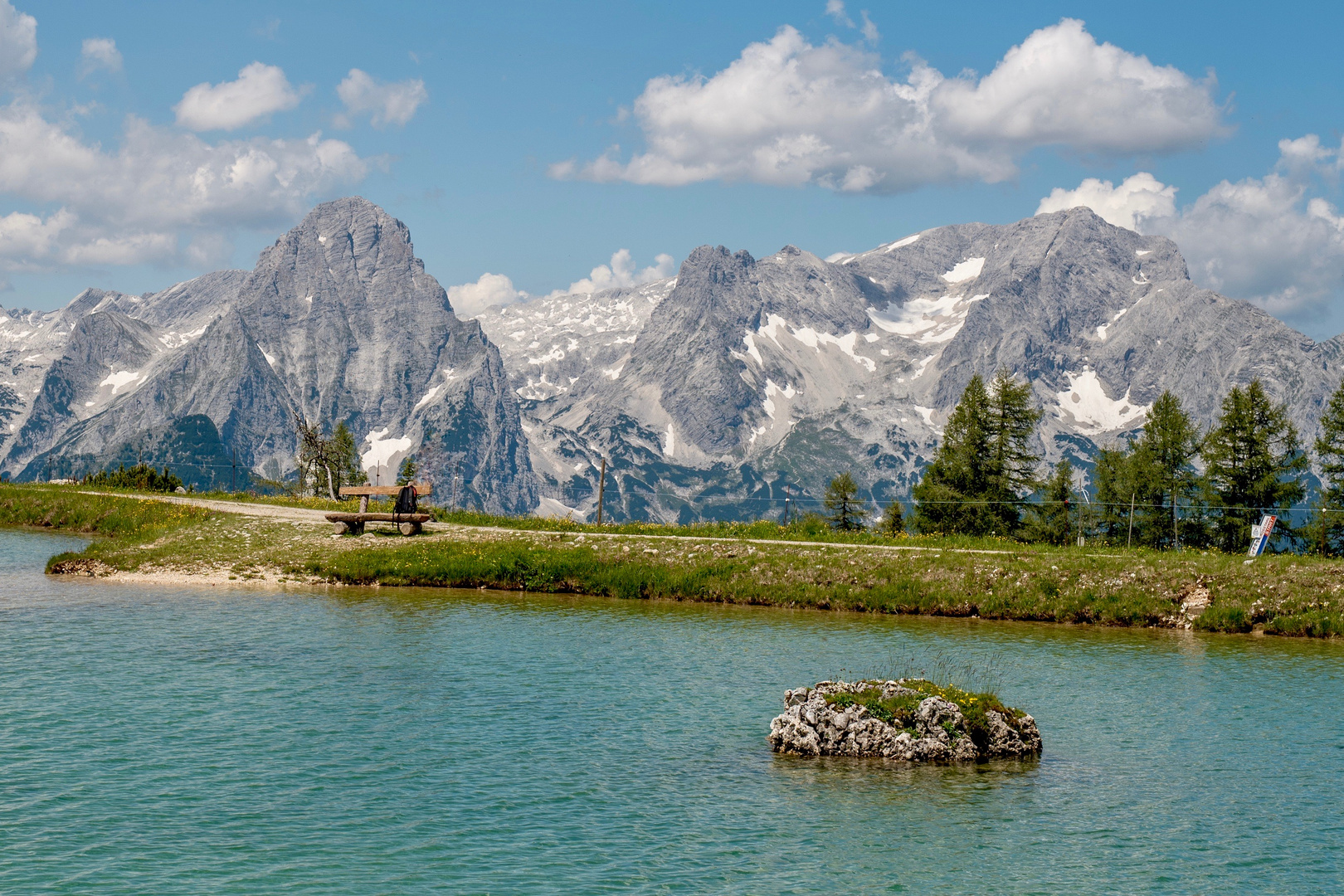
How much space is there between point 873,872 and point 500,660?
18.7 m

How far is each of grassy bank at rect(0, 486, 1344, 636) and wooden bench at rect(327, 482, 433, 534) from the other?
1.03 m

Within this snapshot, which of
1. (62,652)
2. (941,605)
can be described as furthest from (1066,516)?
(62,652)

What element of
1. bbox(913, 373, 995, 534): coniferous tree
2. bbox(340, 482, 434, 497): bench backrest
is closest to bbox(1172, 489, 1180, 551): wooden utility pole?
bbox(913, 373, 995, 534): coniferous tree

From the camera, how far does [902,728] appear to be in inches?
1003

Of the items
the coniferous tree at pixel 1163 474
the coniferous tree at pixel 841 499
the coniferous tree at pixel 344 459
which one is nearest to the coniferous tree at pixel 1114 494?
the coniferous tree at pixel 1163 474

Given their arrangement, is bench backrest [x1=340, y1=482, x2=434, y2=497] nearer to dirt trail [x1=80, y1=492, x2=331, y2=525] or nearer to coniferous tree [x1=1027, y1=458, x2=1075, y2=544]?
dirt trail [x1=80, y1=492, x2=331, y2=525]

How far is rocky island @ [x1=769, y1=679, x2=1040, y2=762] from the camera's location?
2528cm

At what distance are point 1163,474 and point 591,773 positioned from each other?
88.1m

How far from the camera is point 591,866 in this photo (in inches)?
716

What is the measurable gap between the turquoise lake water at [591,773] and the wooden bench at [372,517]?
62.5 feet

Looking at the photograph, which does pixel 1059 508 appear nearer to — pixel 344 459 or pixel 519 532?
pixel 519 532

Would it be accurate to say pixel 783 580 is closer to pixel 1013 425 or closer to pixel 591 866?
pixel 591 866

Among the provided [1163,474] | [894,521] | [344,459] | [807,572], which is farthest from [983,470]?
[344,459]

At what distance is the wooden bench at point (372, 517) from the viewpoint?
59406 mm
